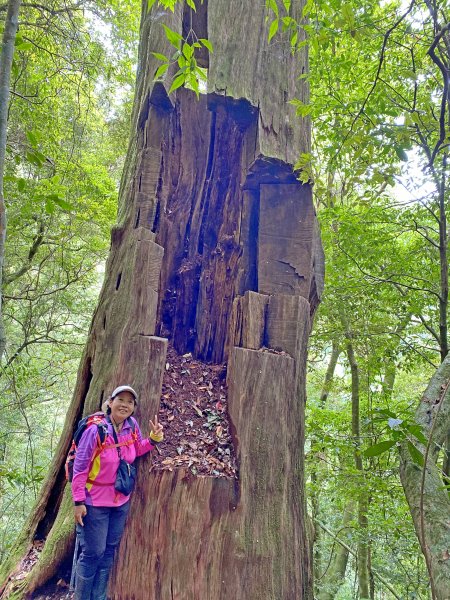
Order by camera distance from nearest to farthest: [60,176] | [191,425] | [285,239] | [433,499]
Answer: [433,499], [191,425], [285,239], [60,176]

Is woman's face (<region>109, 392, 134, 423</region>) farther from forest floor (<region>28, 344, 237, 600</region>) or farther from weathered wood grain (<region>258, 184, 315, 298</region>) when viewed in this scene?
weathered wood grain (<region>258, 184, 315, 298</region>)

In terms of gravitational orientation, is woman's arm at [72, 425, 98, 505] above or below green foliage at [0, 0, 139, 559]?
below

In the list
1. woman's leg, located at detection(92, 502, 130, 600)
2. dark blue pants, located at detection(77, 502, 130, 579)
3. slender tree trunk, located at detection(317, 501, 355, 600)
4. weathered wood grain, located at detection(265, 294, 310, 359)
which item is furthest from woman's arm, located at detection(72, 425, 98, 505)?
slender tree trunk, located at detection(317, 501, 355, 600)

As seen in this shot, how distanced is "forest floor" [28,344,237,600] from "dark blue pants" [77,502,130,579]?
286 mm

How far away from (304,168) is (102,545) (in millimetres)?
2638

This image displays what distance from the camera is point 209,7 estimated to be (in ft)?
11.6

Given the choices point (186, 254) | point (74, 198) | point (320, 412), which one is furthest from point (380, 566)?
point (74, 198)

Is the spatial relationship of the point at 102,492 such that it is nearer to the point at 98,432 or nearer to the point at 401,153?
the point at 98,432

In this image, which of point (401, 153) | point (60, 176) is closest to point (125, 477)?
point (401, 153)

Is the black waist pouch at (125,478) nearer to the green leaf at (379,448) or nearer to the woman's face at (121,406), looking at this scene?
the woman's face at (121,406)

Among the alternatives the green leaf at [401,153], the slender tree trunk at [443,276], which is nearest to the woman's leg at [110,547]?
the green leaf at [401,153]

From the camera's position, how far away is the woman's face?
2.51 meters

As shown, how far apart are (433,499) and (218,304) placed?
1938 mm

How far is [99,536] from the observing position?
2.35 m
